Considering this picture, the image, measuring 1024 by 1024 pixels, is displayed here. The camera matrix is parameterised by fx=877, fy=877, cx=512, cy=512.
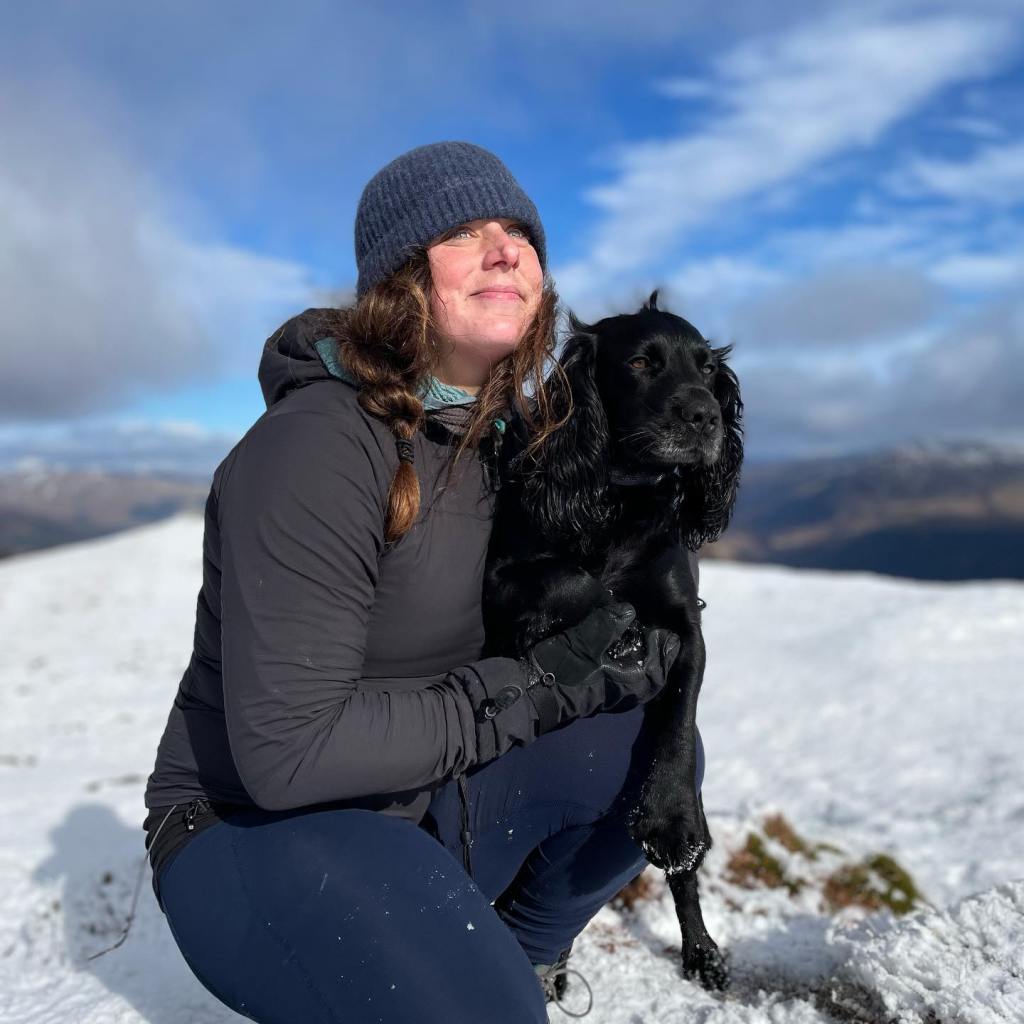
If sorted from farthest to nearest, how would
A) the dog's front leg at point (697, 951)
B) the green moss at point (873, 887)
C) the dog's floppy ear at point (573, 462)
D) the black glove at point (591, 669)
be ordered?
the green moss at point (873, 887) < the dog's front leg at point (697, 951) < the dog's floppy ear at point (573, 462) < the black glove at point (591, 669)

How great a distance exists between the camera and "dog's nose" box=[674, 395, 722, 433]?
2.41 metres

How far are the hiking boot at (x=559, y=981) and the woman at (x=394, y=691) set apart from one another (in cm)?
2

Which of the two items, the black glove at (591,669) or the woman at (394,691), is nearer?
the woman at (394,691)

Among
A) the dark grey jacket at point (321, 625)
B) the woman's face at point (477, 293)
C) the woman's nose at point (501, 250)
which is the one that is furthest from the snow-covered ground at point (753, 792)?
the woman's nose at point (501, 250)

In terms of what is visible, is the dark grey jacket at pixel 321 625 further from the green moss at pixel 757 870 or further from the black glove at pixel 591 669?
the green moss at pixel 757 870

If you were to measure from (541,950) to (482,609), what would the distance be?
98 centimetres

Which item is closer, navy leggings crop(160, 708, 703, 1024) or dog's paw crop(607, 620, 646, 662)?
navy leggings crop(160, 708, 703, 1024)

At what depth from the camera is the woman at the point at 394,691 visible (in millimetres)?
1771

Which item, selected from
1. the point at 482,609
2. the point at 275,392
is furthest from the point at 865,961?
the point at 275,392

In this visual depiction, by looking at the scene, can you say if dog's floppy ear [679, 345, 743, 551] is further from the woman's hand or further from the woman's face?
the woman's face

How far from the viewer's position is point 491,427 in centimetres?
242

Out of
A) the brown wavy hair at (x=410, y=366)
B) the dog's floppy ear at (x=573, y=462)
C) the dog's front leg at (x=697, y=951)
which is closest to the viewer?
the brown wavy hair at (x=410, y=366)

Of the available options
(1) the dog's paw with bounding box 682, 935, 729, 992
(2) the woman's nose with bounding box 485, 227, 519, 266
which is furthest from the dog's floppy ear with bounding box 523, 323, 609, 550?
(1) the dog's paw with bounding box 682, 935, 729, 992

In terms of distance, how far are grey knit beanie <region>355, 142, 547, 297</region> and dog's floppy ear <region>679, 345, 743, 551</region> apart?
84 centimetres
